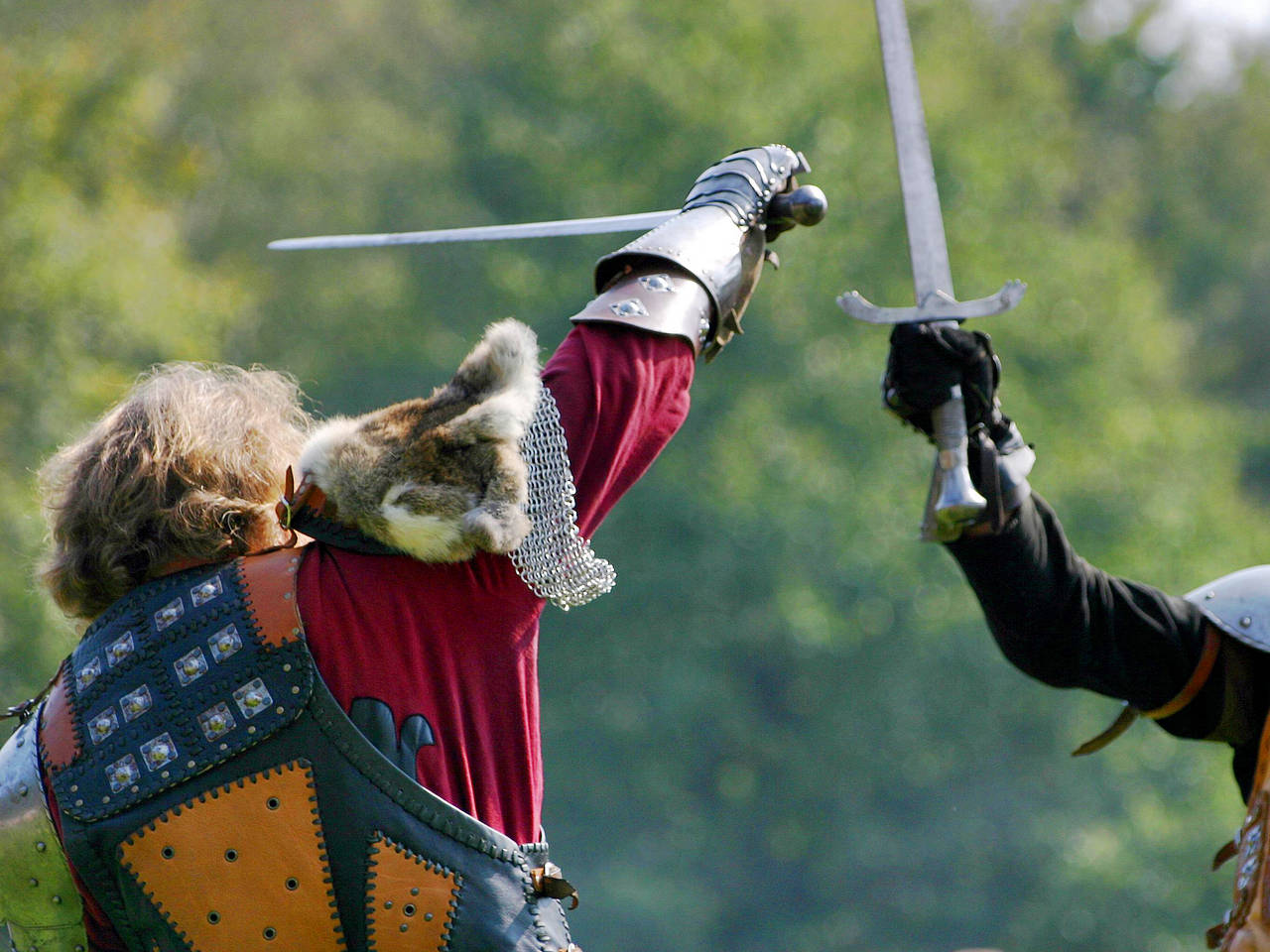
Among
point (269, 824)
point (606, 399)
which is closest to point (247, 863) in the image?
point (269, 824)

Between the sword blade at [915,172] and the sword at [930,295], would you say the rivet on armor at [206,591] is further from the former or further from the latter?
the sword blade at [915,172]

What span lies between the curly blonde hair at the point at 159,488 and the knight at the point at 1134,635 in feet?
2.99

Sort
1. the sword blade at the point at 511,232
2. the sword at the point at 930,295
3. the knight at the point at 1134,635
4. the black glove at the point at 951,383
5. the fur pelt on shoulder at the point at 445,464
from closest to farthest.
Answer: the fur pelt on shoulder at the point at 445,464, the sword at the point at 930,295, the black glove at the point at 951,383, the knight at the point at 1134,635, the sword blade at the point at 511,232

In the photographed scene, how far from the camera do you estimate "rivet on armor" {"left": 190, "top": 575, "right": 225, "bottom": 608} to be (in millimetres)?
2025

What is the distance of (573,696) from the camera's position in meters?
15.2

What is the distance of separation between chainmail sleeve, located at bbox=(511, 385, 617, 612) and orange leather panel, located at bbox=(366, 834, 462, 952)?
1.18 ft

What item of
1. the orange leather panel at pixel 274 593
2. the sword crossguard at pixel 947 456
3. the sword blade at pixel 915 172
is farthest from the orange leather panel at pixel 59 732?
the sword blade at pixel 915 172

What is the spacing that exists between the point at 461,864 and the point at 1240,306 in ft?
70.6

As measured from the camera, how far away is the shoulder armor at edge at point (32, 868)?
2041mm

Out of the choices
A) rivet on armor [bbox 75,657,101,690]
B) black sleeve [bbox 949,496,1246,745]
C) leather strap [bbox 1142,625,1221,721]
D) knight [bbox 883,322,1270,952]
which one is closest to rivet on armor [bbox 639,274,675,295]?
knight [bbox 883,322,1270,952]

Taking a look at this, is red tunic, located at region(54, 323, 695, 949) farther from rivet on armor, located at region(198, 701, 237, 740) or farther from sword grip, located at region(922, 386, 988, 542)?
sword grip, located at region(922, 386, 988, 542)

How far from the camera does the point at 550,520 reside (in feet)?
6.70

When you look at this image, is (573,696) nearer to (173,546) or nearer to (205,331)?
(205,331)

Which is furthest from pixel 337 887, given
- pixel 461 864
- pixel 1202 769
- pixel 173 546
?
pixel 1202 769
